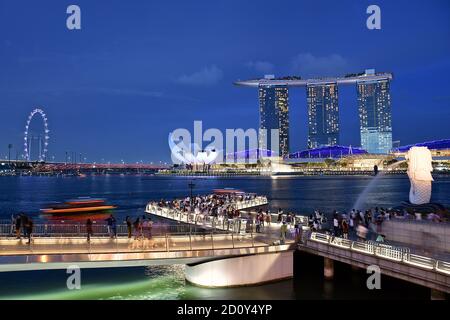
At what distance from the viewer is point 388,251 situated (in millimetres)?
17047

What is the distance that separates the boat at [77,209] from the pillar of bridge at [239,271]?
37890 millimetres

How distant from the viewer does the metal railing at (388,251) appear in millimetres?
15088

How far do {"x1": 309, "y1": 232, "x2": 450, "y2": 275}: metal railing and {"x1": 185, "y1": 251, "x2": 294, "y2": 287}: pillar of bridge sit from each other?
1945 millimetres

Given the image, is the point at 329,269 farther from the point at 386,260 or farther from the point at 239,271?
the point at 386,260

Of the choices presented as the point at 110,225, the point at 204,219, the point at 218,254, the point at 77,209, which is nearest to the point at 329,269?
the point at 218,254

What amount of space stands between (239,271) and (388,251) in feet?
18.7

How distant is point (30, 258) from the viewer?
53.4 feet

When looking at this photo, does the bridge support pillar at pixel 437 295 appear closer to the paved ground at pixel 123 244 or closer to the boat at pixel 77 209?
the paved ground at pixel 123 244

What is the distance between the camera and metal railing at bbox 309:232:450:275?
1509 cm

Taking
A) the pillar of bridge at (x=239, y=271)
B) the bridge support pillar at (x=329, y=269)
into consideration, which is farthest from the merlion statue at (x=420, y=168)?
the pillar of bridge at (x=239, y=271)

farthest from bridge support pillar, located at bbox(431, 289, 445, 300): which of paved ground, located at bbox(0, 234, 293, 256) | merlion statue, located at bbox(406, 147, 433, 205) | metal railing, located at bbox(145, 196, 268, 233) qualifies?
merlion statue, located at bbox(406, 147, 433, 205)
